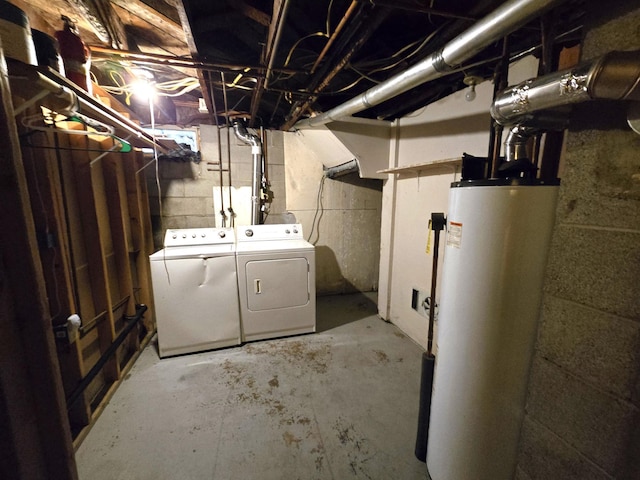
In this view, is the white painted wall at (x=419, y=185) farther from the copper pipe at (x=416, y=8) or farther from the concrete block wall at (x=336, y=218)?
the concrete block wall at (x=336, y=218)

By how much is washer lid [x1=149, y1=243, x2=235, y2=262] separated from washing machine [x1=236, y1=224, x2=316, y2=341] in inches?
4.5

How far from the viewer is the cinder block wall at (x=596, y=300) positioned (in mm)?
766

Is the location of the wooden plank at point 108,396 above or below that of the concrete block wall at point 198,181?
below

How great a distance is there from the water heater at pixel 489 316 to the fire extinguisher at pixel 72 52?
201cm

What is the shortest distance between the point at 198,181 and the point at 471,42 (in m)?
2.87

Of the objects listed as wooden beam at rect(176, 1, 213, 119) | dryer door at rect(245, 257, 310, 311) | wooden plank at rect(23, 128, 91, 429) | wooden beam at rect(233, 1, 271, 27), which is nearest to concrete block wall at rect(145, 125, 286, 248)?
dryer door at rect(245, 257, 310, 311)

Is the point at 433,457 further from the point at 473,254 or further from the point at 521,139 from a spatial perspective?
the point at 521,139

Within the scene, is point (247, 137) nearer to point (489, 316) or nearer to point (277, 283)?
point (277, 283)

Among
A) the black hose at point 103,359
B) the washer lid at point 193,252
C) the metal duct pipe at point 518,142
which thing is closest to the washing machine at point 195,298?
the washer lid at point 193,252

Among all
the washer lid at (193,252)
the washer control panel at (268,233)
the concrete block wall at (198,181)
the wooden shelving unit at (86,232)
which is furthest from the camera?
the concrete block wall at (198,181)

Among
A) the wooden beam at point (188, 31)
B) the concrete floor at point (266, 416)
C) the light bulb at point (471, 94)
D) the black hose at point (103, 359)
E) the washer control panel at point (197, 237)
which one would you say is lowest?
the concrete floor at point (266, 416)

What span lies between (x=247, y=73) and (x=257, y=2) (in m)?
0.40

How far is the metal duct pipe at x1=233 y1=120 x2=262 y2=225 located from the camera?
9.73 ft

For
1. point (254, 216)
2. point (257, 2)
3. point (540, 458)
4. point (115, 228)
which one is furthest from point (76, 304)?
point (540, 458)
